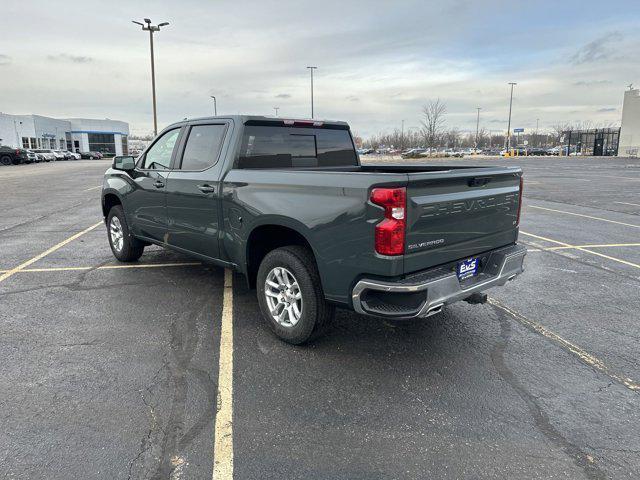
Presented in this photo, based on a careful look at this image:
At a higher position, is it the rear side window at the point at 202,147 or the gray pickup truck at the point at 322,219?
the rear side window at the point at 202,147

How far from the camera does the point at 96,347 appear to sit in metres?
4.14

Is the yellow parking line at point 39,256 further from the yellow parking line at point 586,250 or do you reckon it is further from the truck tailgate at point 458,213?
the yellow parking line at point 586,250

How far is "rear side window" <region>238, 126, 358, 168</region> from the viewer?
4758 millimetres

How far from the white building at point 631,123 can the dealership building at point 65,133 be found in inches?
3165

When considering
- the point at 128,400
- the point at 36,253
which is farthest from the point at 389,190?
the point at 36,253

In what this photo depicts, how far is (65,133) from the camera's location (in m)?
94.9

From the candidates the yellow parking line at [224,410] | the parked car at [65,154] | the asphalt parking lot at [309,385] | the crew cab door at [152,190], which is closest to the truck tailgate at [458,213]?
the asphalt parking lot at [309,385]

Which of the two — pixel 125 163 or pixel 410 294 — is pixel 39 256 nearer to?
pixel 125 163

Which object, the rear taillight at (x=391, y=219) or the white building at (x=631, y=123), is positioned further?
the white building at (x=631, y=123)

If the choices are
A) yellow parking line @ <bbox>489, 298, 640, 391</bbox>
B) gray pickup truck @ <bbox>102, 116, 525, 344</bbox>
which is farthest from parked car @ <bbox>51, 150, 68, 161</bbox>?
yellow parking line @ <bbox>489, 298, 640, 391</bbox>

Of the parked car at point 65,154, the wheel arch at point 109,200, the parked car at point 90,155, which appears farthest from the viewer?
the parked car at point 90,155

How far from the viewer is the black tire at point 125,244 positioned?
6.66 m

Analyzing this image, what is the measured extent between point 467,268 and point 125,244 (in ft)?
15.8

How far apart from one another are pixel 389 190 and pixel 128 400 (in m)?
2.27
